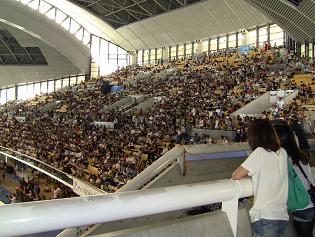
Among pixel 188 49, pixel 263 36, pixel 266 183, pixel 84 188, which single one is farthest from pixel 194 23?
pixel 266 183

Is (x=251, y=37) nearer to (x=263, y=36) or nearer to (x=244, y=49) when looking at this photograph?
(x=263, y=36)

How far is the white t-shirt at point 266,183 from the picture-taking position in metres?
2.59

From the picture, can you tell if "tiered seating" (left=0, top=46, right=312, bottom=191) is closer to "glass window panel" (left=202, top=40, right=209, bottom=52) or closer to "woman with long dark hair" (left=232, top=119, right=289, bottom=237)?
"glass window panel" (left=202, top=40, right=209, bottom=52)

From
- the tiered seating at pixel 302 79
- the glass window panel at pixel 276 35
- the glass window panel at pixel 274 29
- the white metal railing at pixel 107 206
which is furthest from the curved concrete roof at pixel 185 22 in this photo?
the white metal railing at pixel 107 206

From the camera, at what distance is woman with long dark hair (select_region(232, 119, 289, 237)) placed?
8.50 feet

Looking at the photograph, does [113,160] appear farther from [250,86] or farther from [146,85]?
[146,85]

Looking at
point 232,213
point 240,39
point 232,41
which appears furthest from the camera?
point 232,41

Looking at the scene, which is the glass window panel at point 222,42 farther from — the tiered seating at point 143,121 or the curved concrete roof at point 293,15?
the curved concrete roof at point 293,15

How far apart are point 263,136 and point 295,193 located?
52cm

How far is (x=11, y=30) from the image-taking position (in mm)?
49281

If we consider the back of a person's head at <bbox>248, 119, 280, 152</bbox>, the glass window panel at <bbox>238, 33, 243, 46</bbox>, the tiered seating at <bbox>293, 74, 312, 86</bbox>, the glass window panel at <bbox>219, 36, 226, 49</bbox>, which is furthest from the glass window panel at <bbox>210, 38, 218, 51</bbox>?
the back of a person's head at <bbox>248, 119, 280, 152</bbox>

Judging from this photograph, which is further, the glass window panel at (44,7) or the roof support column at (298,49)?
the glass window panel at (44,7)

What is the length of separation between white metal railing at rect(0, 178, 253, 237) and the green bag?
0.33m

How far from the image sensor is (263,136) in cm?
266
